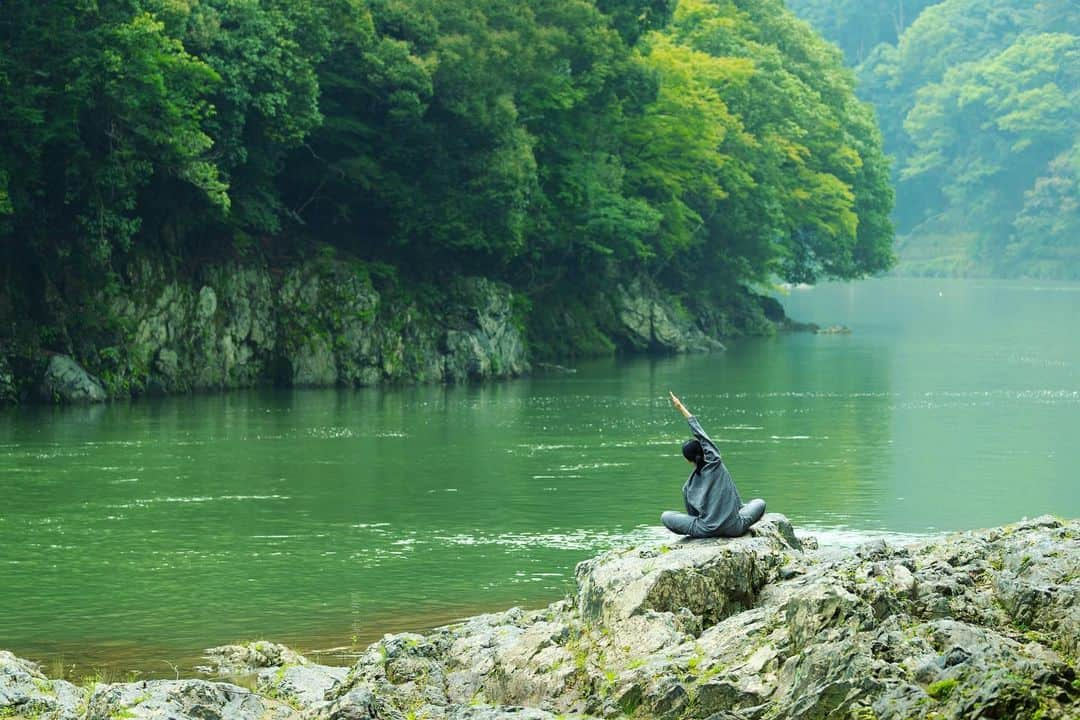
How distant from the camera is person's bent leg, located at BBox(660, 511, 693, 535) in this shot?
15.8 meters

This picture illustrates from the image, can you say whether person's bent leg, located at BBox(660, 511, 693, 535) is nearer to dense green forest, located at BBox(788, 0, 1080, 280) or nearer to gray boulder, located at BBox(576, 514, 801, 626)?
gray boulder, located at BBox(576, 514, 801, 626)

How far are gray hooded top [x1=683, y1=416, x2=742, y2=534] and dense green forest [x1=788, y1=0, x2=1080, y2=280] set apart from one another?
139227 mm

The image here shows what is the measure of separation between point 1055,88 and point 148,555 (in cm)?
13726

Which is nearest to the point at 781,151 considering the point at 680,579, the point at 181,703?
the point at 680,579

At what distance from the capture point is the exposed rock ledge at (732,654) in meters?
12.8

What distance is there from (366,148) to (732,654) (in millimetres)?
38264

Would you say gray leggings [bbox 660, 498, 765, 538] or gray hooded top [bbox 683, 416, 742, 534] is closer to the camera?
gray hooded top [bbox 683, 416, 742, 534]

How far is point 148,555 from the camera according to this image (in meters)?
24.6

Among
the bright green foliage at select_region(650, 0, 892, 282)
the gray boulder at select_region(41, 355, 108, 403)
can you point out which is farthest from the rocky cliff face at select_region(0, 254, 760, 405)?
the bright green foliage at select_region(650, 0, 892, 282)

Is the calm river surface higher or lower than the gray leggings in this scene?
lower

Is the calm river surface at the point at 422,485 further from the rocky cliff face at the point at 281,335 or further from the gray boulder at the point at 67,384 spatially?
the rocky cliff face at the point at 281,335

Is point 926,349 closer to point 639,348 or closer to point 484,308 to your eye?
point 639,348

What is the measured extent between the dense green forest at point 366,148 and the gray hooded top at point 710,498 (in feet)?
89.2

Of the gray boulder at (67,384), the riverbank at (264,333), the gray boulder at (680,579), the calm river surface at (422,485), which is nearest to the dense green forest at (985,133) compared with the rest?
the calm river surface at (422,485)
